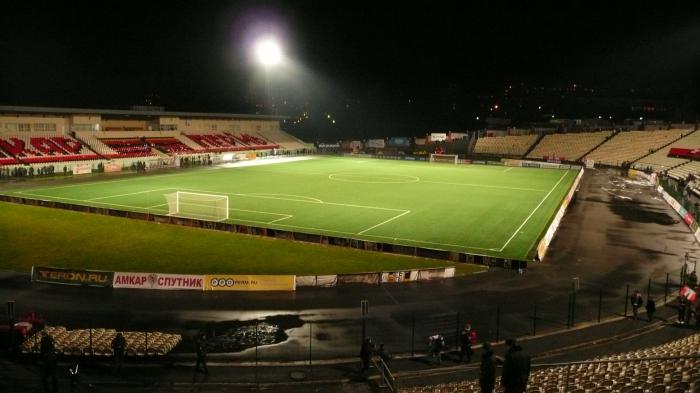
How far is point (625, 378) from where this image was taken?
9836 mm

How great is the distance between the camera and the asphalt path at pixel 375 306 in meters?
17.1

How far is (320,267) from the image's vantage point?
2461 cm

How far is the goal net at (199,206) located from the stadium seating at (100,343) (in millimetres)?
18167

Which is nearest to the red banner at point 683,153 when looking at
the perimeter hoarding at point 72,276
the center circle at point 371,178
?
the center circle at point 371,178

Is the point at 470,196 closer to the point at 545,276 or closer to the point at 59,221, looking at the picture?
the point at 545,276

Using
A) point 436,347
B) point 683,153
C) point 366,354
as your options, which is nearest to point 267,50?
point 683,153

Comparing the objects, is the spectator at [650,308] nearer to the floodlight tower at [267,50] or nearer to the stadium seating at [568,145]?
the floodlight tower at [267,50]

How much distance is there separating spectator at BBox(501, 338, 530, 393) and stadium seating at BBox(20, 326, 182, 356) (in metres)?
9.94

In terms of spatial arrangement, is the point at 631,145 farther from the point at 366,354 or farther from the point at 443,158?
the point at 366,354

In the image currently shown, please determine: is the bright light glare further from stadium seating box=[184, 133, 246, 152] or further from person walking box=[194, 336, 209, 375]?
person walking box=[194, 336, 209, 375]

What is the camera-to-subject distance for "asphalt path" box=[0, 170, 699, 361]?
1712 centimetres

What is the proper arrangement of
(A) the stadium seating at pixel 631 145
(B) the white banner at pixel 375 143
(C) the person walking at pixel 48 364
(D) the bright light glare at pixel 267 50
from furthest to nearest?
(B) the white banner at pixel 375 143, (A) the stadium seating at pixel 631 145, (D) the bright light glare at pixel 267 50, (C) the person walking at pixel 48 364

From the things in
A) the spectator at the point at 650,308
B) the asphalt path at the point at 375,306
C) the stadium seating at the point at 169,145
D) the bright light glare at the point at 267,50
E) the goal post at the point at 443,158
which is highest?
the bright light glare at the point at 267,50

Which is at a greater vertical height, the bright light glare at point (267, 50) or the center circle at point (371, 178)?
the bright light glare at point (267, 50)
